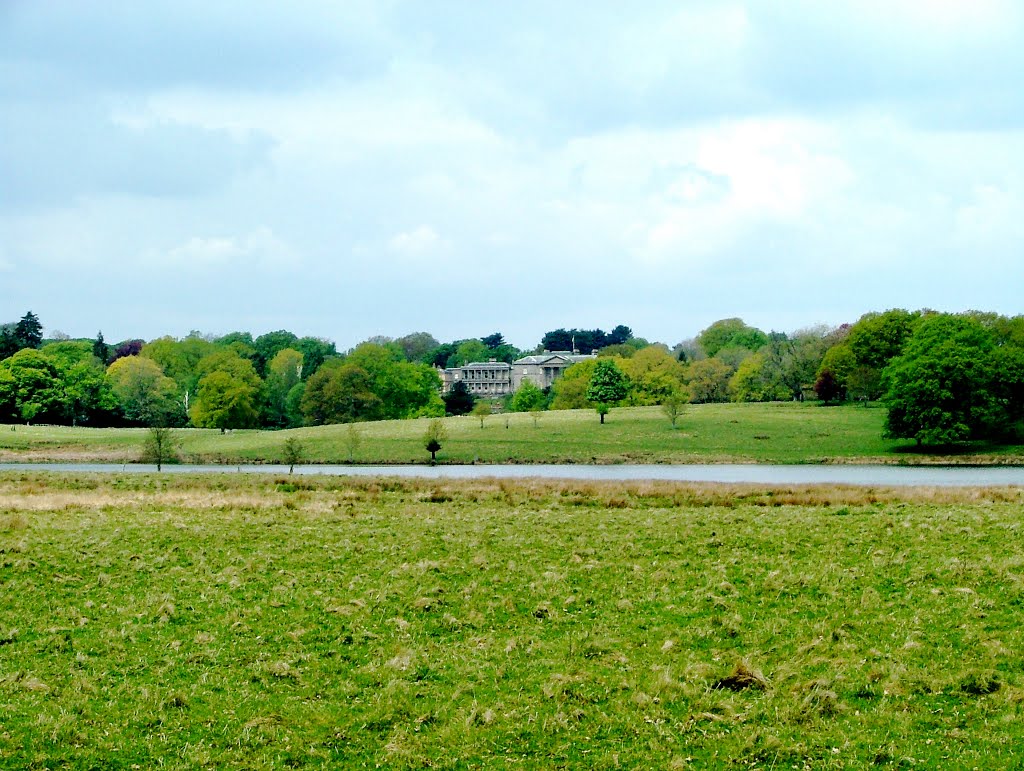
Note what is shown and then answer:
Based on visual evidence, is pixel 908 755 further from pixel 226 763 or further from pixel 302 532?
pixel 302 532

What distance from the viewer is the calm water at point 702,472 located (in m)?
65.1

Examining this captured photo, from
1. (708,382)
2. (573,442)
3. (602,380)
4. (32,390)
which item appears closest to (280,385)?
(32,390)

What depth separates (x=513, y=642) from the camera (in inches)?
649

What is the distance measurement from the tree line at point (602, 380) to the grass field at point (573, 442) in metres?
3.85

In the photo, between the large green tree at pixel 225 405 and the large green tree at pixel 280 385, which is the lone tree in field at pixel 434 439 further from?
the large green tree at pixel 280 385

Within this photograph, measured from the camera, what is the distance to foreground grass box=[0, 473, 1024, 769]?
12.2m

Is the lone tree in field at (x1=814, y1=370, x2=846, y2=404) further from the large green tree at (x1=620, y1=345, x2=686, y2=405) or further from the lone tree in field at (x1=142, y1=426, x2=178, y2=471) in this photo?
the lone tree in field at (x1=142, y1=426, x2=178, y2=471)

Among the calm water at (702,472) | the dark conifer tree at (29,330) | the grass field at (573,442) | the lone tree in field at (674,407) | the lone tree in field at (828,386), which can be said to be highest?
the dark conifer tree at (29,330)

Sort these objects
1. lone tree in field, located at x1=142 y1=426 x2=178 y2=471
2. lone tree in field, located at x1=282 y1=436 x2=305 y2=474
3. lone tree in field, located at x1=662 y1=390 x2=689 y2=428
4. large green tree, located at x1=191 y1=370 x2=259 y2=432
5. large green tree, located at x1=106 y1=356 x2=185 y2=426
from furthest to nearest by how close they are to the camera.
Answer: large green tree, located at x1=106 y1=356 x2=185 y2=426, large green tree, located at x1=191 y1=370 x2=259 y2=432, lone tree in field, located at x1=662 y1=390 x2=689 y2=428, lone tree in field, located at x1=142 y1=426 x2=178 y2=471, lone tree in field, located at x1=282 y1=436 x2=305 y2=474

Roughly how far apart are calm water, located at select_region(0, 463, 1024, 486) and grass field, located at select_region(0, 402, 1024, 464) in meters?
5.78

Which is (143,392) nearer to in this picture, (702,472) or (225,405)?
(225,405)

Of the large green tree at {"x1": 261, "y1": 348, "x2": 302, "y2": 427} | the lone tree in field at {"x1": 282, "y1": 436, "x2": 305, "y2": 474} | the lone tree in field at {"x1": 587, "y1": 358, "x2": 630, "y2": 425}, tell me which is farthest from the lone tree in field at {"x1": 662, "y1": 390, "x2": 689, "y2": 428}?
the large green tree at {"x1": 261, "y1": 348, "x2": 302, "y2": 427}

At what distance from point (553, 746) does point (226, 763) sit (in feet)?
13.7

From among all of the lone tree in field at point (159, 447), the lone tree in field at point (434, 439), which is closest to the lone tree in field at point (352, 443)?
the lone tree in field at point (434, 439)
